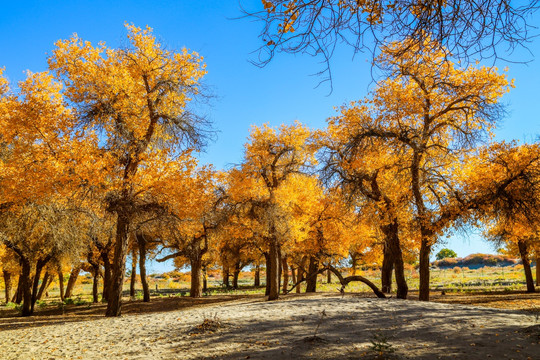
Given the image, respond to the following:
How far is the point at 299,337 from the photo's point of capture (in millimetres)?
6871

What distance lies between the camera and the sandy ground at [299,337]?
5992mm

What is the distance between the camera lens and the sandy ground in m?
5.99

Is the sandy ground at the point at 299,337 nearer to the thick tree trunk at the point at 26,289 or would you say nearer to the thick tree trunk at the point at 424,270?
the thick tree trunk at the point at 424,270

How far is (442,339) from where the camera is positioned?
21.8 ft

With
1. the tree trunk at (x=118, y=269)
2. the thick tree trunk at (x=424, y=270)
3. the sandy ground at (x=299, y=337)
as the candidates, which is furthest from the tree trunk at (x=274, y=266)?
the sandy ground at (x=299, y=337)

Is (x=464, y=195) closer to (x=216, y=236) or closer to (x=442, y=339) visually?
(x=442, y=339)

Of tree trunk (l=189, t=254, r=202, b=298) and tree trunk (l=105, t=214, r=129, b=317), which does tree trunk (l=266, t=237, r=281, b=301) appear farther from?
tree trunk (l=189, t=254, r=202, b=298)

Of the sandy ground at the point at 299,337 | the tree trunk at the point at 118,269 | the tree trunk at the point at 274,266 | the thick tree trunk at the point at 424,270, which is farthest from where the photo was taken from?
the tree trunk at the point at 274,266

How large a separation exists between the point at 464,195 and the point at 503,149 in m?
2.70

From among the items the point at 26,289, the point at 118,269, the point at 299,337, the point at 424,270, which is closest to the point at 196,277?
the point at 26,289

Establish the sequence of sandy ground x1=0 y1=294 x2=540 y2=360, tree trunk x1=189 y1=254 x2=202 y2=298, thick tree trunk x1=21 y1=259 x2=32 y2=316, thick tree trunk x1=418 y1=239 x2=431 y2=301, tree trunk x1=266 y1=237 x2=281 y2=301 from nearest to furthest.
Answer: sandy ground x1=0 y1=294 x2=540 y2=360 → thick tree trunk x1=418 y1=239 x2=431 y2=301 → tree trunk x1=266 y1=237 x2=281 y2=301 → thick tree trunk x1=21 y1=259 x2=32 y2=316 → tree trunk x1=189 y1=254 x2=202 y2=298

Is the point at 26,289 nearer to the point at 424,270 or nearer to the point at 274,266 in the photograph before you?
the point at 274,266

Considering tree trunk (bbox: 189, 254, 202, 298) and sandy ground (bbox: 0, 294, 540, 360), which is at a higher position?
sandy ground (bbox: 0, 294, 540, 360)

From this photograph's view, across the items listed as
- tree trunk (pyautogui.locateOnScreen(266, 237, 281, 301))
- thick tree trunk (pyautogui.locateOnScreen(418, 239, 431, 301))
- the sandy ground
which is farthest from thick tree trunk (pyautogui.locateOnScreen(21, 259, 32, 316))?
thick tree trunk (pyautogui.locateOnScreen(418, 239, 431, 301))
